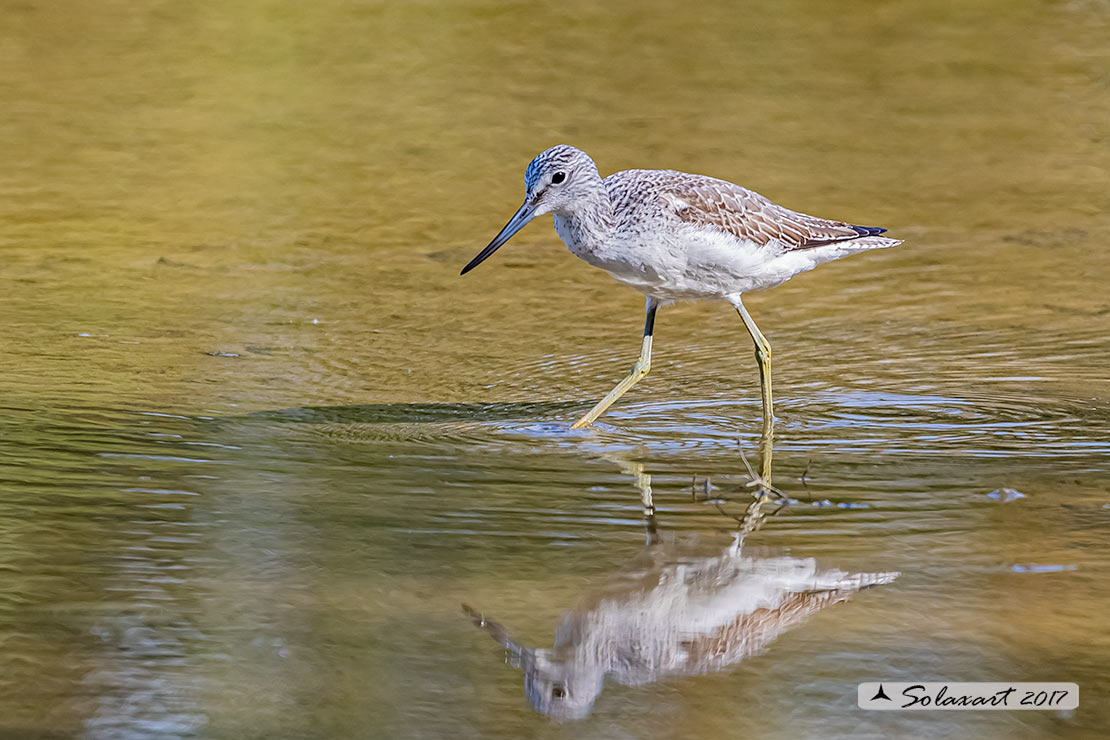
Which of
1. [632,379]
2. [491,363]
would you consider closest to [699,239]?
[632,379]

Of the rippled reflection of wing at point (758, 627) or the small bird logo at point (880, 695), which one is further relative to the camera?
the rippled reflection of wing at point (758, 627)

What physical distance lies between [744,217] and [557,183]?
0.87 m

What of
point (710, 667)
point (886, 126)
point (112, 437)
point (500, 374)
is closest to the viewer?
point (710, 667)

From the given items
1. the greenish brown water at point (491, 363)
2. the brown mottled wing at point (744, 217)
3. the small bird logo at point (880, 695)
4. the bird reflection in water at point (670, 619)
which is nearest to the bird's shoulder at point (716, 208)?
the brown mottled wing at point (744, 217)

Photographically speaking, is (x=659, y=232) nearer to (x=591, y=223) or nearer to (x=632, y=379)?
(x=591, y=223)

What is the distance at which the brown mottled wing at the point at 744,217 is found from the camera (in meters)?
6.59

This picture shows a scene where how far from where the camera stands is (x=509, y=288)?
8734 millimetres

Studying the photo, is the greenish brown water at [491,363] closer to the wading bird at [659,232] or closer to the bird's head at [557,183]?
the wading bird at [659,232]

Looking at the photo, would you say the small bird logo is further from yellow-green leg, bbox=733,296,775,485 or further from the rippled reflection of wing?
yellow-green leg, bbox=733,296,775,485

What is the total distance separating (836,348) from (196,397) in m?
3.05

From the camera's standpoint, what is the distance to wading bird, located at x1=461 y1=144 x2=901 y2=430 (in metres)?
6.45

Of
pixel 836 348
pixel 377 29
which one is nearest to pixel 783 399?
pixel 836 348

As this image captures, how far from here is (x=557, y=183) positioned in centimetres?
647

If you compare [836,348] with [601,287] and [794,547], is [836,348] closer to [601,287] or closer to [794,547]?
[601,287]
